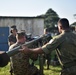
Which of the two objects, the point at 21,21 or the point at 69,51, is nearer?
the point at 69,51

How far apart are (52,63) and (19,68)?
26.2 ft

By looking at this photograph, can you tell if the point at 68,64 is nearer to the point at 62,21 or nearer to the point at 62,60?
the point at 62,60

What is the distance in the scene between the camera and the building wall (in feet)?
107

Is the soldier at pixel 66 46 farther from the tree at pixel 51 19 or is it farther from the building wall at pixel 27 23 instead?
the tree at pixel 51 19

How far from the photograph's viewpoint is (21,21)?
3350 centimetres

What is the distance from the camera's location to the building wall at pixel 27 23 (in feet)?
107

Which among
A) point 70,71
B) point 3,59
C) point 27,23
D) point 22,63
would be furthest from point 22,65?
point 27,23

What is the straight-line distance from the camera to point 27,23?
3394 centimetres

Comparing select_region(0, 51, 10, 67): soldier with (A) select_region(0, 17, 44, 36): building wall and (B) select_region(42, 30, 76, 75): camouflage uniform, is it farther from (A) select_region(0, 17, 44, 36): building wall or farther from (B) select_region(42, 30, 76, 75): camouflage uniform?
(A) select_region(0, 17, 44, 36): building wall

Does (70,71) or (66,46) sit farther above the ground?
(66,46)

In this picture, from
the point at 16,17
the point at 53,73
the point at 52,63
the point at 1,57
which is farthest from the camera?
the point at 16,17

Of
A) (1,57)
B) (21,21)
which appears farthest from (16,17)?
(1,57)

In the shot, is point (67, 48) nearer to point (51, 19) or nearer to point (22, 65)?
point (22, 65)

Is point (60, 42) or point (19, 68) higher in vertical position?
point (60, 42)
